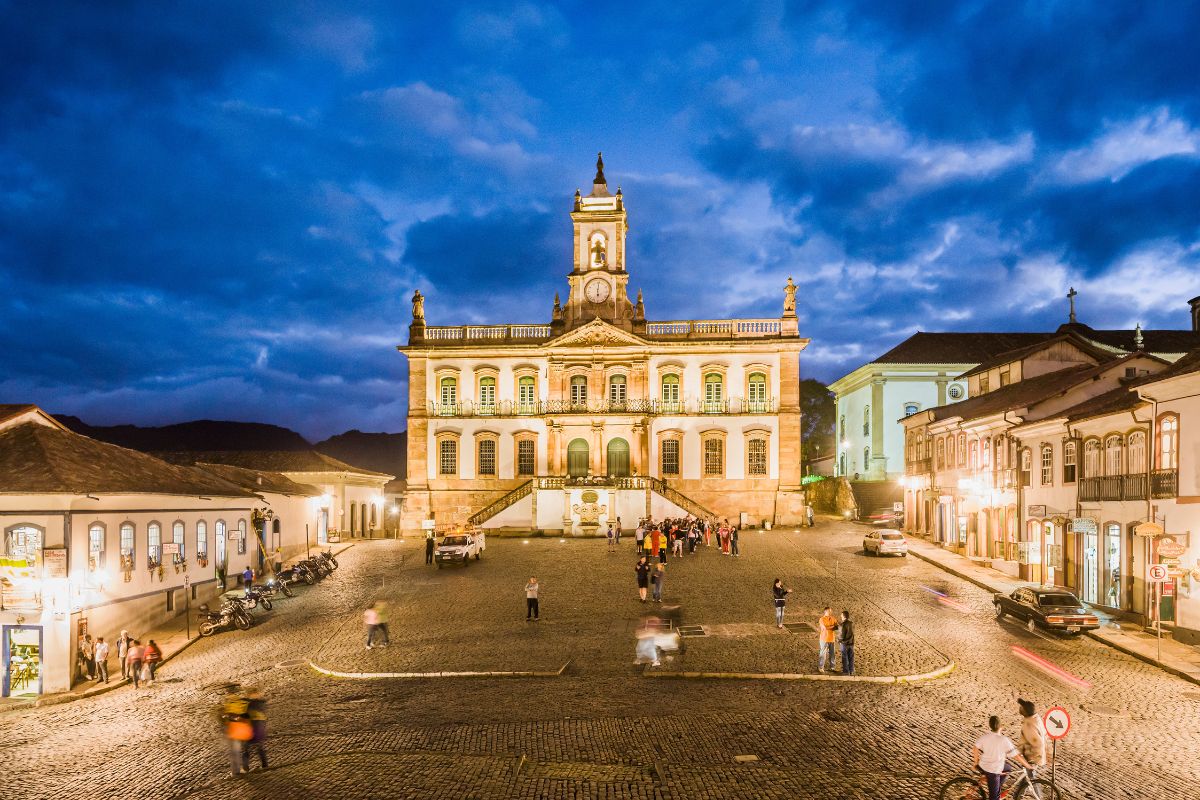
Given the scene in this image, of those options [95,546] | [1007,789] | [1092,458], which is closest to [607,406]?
[1092,458]

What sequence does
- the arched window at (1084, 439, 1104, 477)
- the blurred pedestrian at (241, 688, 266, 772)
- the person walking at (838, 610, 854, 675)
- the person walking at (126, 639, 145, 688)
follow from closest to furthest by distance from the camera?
the blurred pedestrian at (241, 688, 266, 772) < the person walking at (838, 610, 854, 675) < the person walking at (126, 639, 145, 688) < the arched window at (1084, 439, 1104, 477)

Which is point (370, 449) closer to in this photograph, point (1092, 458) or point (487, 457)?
point (487, 457)

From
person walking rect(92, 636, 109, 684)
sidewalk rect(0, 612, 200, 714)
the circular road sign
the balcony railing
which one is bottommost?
sidewalk rect(0, 612, 200, 714)

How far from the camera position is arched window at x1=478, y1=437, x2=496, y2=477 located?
5506cm

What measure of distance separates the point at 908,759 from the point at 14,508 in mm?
22120

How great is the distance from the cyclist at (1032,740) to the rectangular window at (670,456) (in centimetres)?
4247

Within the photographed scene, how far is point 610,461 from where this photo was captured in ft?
177

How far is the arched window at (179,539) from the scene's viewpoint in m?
28.4

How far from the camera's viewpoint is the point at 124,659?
21.9 m

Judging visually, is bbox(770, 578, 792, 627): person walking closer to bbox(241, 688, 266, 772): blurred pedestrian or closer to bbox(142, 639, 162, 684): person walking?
bbox(241, 688, 266, 772): blurred pedestrian

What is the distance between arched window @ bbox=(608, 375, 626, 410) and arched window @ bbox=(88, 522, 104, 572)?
110 ft

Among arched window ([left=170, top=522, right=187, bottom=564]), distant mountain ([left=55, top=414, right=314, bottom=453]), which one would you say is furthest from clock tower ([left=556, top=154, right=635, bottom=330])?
distant mountain ([left=55, top=414, right=314, bottom=453])

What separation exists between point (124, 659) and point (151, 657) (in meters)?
1.39

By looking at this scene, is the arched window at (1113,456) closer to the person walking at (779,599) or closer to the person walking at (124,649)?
the person walking at (779,599)
